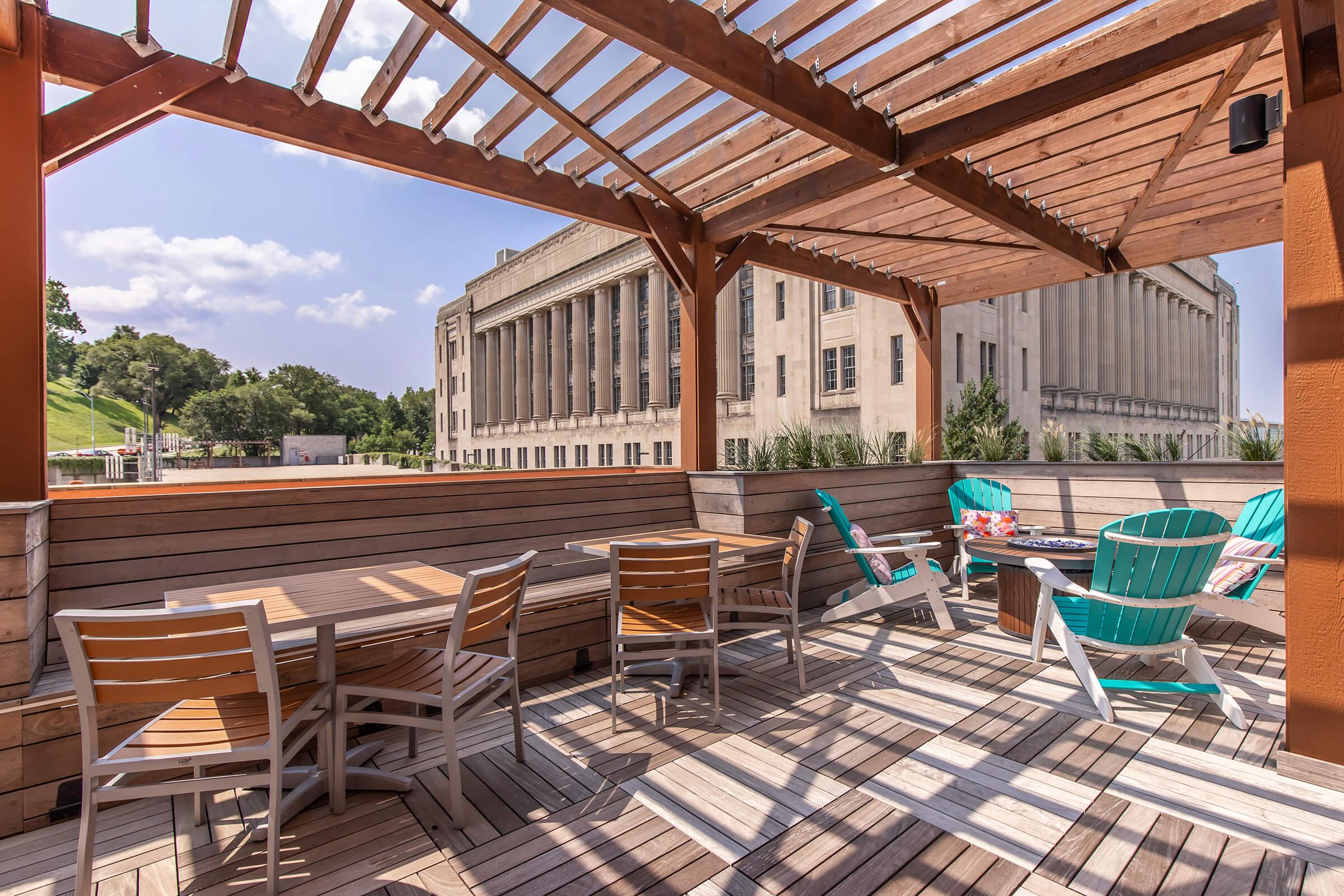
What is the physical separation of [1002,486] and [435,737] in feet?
17.9

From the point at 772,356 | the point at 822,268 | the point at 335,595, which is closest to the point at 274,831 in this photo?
the point at 335,595

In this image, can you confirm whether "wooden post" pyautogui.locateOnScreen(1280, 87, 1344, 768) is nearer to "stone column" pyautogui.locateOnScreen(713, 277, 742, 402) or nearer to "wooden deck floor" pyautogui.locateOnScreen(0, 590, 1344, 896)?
"wooden deck floor" pyautogui.locateOnScreen(0, 590, 1344, 896)

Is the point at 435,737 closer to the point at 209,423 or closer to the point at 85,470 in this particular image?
the point at 85,470

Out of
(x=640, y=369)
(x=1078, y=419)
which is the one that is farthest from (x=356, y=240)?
(x=1078, y=419)

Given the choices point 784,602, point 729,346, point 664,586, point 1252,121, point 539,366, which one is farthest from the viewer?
point 539,366

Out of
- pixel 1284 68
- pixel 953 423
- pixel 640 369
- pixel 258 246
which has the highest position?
pixel 258 246

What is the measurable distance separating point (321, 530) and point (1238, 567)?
5.61 m

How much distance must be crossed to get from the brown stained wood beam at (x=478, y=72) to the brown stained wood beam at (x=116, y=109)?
1053 mm

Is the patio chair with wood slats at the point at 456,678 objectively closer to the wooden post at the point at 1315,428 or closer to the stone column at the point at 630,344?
the wooden post at the point at 1315,428

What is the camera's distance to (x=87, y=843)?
1820mm

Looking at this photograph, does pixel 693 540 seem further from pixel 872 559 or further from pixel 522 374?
pixel 522 374

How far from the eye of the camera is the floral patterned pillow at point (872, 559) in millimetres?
4797

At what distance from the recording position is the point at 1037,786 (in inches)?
96.6

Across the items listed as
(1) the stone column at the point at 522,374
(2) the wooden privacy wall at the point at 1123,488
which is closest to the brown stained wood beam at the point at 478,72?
(2) the wooden privacy wall at the point at 1123,488
